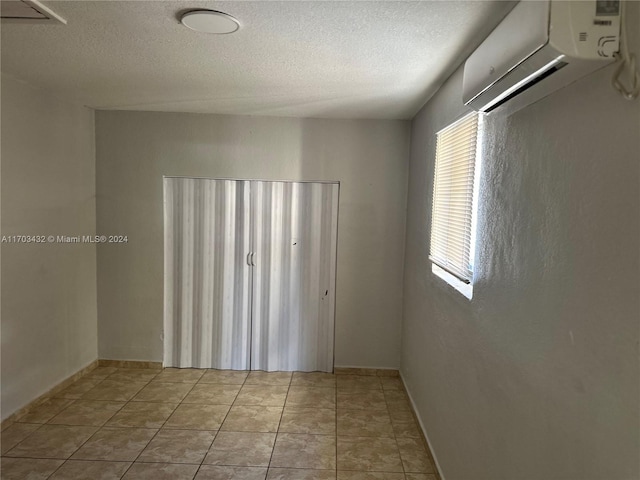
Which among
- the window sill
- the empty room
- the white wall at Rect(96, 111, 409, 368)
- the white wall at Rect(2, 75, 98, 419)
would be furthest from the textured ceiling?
the window sill

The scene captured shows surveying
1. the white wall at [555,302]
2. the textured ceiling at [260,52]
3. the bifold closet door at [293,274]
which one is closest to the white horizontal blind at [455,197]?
the white wall at [555,302]

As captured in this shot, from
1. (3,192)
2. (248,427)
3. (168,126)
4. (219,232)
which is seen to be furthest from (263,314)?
(3,192)

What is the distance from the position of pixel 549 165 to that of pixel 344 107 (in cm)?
222

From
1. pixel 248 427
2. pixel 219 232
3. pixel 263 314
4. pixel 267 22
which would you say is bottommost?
pixel 248 427

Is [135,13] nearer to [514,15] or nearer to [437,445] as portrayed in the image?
[514,15]

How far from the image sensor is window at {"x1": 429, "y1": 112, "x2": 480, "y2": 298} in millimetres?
1952

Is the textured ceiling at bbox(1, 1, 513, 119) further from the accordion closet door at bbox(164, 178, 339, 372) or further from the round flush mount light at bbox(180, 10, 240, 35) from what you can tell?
the accordion closet door at bbox(164, 178, 339, 372)

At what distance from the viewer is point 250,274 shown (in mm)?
3807

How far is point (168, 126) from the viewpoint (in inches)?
146

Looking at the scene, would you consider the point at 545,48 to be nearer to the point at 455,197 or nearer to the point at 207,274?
the point at 455,197

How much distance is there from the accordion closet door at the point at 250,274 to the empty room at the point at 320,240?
0.02 metres

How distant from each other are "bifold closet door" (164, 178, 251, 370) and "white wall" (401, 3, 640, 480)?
2.25 meters

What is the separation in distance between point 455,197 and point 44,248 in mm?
3000

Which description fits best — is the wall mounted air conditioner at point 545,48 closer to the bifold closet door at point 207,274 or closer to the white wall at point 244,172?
the white wall at point 244,172
